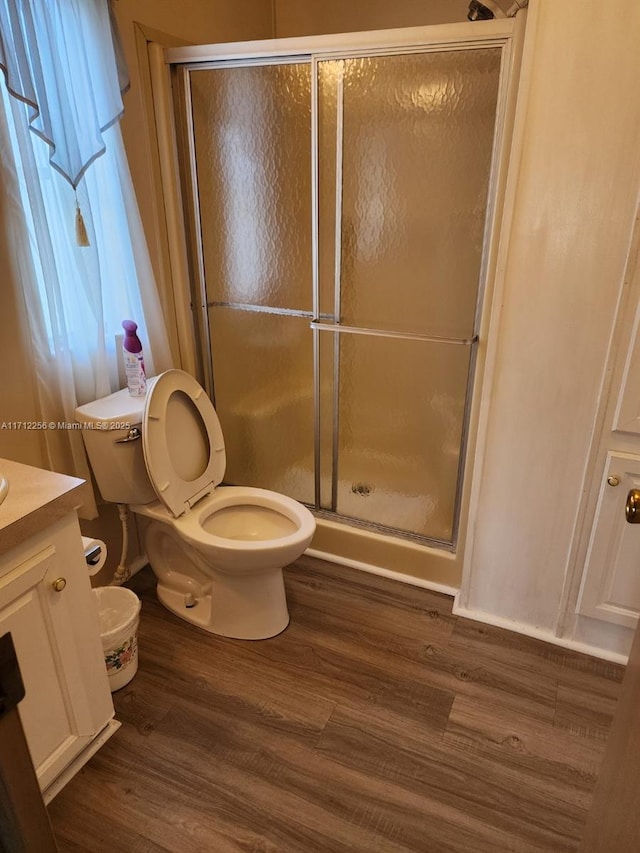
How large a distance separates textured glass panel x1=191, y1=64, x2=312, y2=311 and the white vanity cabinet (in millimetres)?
1294

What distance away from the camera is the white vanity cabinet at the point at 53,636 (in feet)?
4.18

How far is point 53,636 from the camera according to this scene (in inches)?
55.0

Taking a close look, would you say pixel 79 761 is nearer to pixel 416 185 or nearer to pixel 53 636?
pixel 53 636

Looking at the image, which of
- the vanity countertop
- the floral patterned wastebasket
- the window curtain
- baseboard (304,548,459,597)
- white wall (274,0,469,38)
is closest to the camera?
the vanity countertop

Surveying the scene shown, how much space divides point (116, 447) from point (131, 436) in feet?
0.19

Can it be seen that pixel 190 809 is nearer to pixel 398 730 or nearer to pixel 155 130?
pixel 398 730

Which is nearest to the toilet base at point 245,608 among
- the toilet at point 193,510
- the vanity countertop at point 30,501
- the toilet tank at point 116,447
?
the toilet at point 193,510

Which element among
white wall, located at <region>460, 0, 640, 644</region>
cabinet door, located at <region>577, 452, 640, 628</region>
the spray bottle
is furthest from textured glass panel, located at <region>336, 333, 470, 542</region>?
the spray bottle

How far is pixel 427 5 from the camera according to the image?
2477 mm

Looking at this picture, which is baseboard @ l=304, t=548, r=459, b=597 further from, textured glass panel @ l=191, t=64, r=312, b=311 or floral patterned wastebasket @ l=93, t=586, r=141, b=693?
textured glass panel @ l=191, t=64, r=312, b=311

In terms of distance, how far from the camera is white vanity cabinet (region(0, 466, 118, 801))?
127 cm

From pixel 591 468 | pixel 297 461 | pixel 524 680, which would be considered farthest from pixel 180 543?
pixel 591 468

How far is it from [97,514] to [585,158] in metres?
1.89

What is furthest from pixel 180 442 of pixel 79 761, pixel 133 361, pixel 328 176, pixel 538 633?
pixel 538 633
